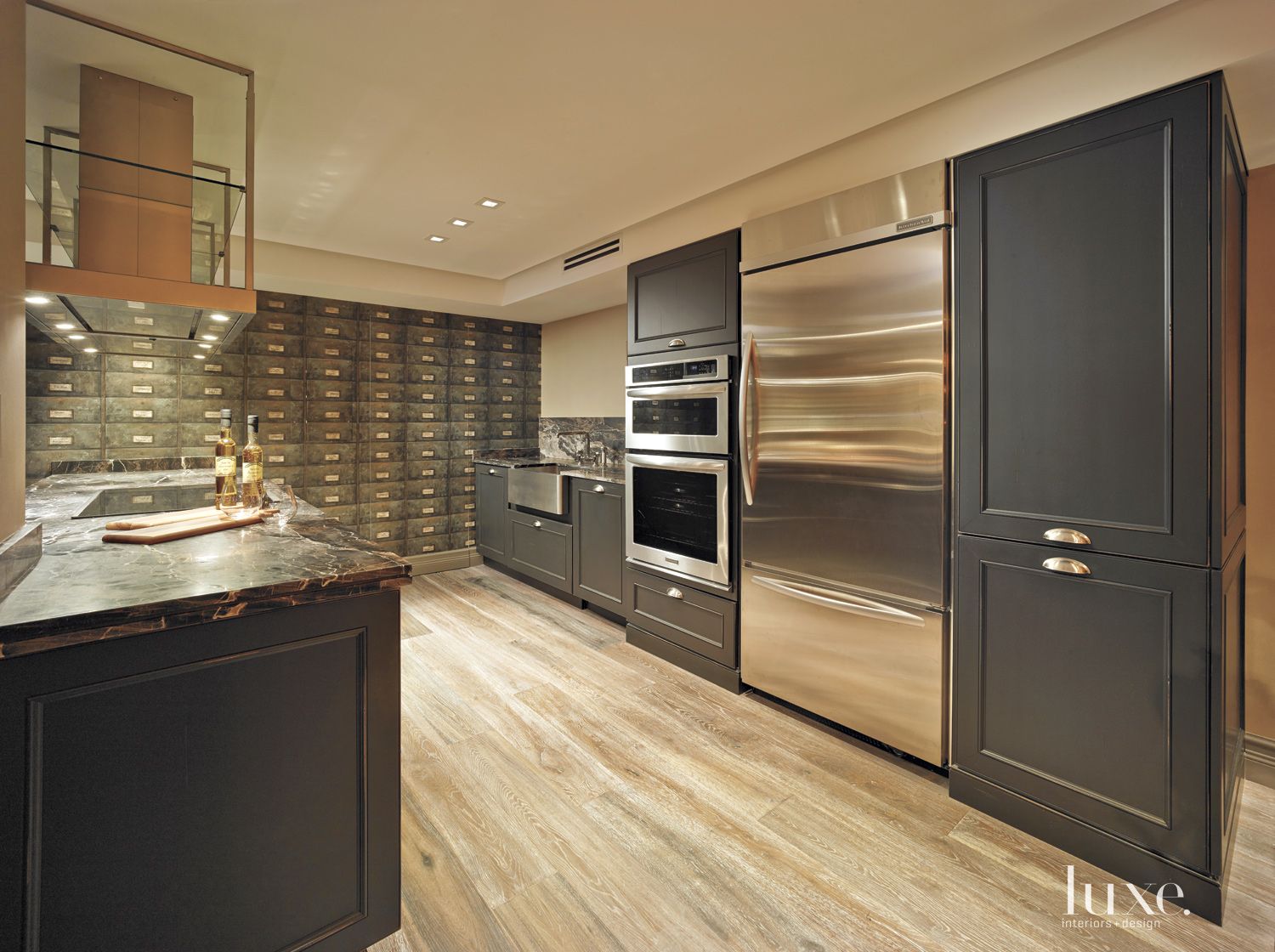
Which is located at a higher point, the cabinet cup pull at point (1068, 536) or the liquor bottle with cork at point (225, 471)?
the liquor bottle with cork at point (225, 471)

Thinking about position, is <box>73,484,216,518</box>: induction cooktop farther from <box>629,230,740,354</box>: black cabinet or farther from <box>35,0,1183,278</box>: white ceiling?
<box>629,230,740,354</box>: black cabinet

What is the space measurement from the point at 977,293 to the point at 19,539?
2619 millimetres

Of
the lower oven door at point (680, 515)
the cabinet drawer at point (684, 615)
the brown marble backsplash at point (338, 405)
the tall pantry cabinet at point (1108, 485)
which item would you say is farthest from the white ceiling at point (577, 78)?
the cabinet drawer at point (684, 615)

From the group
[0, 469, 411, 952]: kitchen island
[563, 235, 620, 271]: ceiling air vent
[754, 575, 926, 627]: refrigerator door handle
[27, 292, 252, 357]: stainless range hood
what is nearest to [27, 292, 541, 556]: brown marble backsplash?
[27, 292, 252, 357]: stainless range hood

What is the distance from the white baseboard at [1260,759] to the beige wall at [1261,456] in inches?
1.2

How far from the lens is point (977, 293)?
1.99 meters

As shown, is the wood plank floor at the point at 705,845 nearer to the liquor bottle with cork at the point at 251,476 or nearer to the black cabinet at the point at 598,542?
the black cabinet at the point at 598,542

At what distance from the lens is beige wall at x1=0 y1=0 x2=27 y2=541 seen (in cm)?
123

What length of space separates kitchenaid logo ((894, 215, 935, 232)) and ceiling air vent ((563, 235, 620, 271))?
6.17ft

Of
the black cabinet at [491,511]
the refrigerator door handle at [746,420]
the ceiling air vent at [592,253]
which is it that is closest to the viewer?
the refrigerator door handle at [746,420]

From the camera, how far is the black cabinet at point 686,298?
2.86 meters

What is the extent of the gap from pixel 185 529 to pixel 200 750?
0.81 meters

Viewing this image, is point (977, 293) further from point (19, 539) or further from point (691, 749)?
point (19, 539)

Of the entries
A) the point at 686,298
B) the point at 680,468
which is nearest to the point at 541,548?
the point at 680,468
